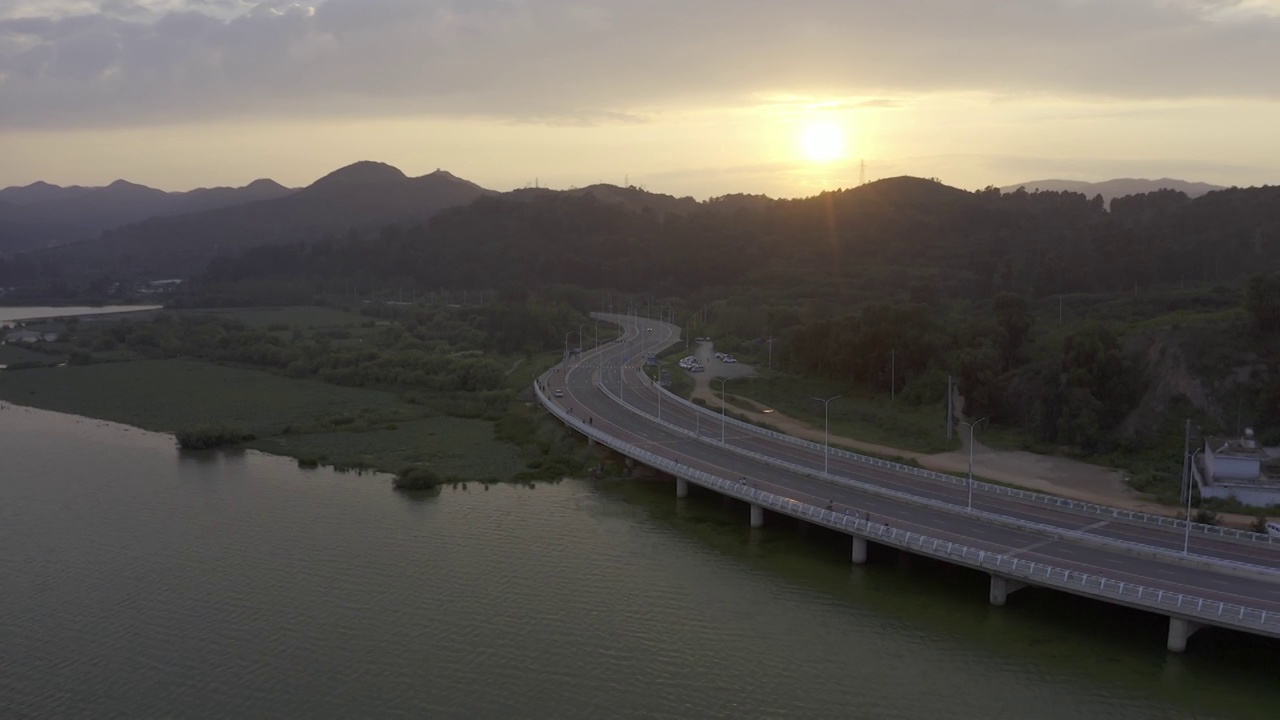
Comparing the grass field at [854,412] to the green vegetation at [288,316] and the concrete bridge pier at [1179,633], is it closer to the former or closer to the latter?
the concrete bridge pier at [1179,633]

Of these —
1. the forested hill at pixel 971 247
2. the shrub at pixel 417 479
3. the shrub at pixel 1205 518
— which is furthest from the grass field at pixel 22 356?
the shrub at pixel 1205 518

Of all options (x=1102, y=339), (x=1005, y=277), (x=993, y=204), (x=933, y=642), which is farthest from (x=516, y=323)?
(x=993, y=204)

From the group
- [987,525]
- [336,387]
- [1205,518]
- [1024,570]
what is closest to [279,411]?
[336,387]

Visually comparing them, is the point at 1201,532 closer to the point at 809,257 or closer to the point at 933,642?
the point at 933,642

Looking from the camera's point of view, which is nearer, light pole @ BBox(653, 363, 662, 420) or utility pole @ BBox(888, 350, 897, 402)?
light pole @ BBox(653, 363, 662, 420)

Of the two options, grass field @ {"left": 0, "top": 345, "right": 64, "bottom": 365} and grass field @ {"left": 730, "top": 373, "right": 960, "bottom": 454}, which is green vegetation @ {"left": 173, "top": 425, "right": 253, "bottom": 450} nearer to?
grass field @ {"left": 730, "top": 373, "right": 960, "bottom": 454}

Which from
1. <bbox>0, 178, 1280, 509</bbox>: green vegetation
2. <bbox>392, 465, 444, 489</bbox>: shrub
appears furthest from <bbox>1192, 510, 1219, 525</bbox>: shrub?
<bbox>392, 465, 444, 489</bbox>: shrub
